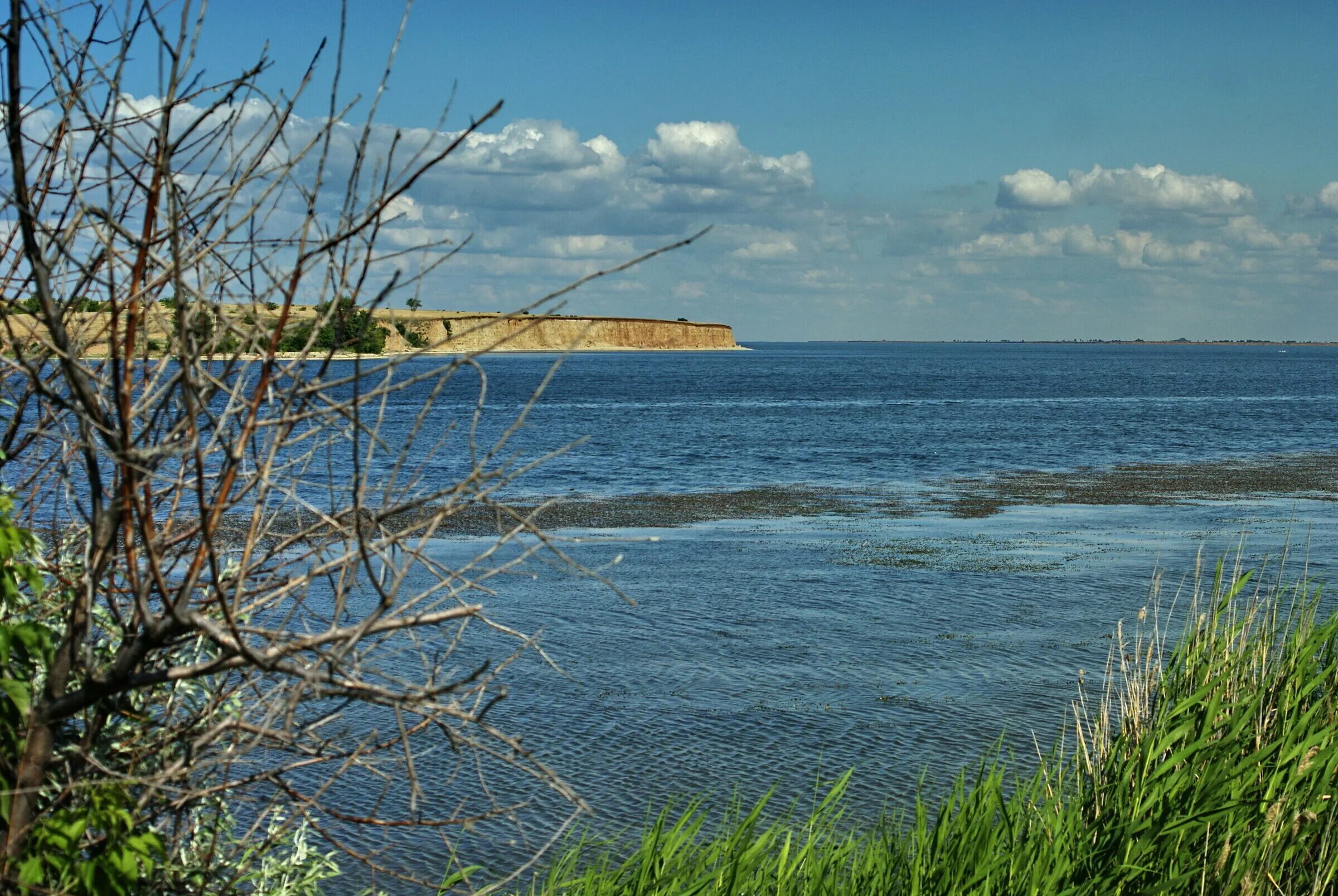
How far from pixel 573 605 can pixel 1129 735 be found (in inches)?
378

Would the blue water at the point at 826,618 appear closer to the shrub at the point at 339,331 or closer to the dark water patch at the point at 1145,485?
the dark water patch at the point at 1145,485

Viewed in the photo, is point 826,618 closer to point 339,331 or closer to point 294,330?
point 294,330

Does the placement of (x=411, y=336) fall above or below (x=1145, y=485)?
above

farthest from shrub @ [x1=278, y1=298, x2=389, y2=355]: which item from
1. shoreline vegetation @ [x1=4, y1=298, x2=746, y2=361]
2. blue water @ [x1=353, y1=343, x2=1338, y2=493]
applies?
blue water @ [x1=353, y1=343, x2=1338, y2=493]

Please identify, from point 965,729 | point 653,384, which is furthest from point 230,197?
point 653,384

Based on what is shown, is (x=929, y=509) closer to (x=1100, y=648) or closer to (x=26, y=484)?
(x=1100, y=648)

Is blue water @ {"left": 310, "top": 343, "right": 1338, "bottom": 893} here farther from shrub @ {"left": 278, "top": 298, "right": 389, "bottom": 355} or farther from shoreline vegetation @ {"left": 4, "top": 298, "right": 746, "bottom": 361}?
shrub @ {"left": 278, "top": 298, "right": 389, "bottom": 355}

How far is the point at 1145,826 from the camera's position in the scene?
5871mm

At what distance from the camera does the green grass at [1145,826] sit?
570cm

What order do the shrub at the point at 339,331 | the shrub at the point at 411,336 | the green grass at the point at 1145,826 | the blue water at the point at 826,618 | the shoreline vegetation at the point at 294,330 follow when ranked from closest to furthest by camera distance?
the shoreline vegetation at the point at 294,330 → the shrub at the point at 339,331 → the shrub at the point at 411,336 → the green grass at the point at 1145,826 → the blue water at the point at 826,618

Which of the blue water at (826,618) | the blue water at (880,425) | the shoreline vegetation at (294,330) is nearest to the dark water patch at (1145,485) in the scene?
the blue water at (826,618)

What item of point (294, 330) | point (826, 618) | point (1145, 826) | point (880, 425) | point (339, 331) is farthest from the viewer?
point (880, 425)

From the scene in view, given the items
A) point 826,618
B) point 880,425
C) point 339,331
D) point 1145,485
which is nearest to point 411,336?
point 339,331

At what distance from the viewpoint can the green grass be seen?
570 cm
